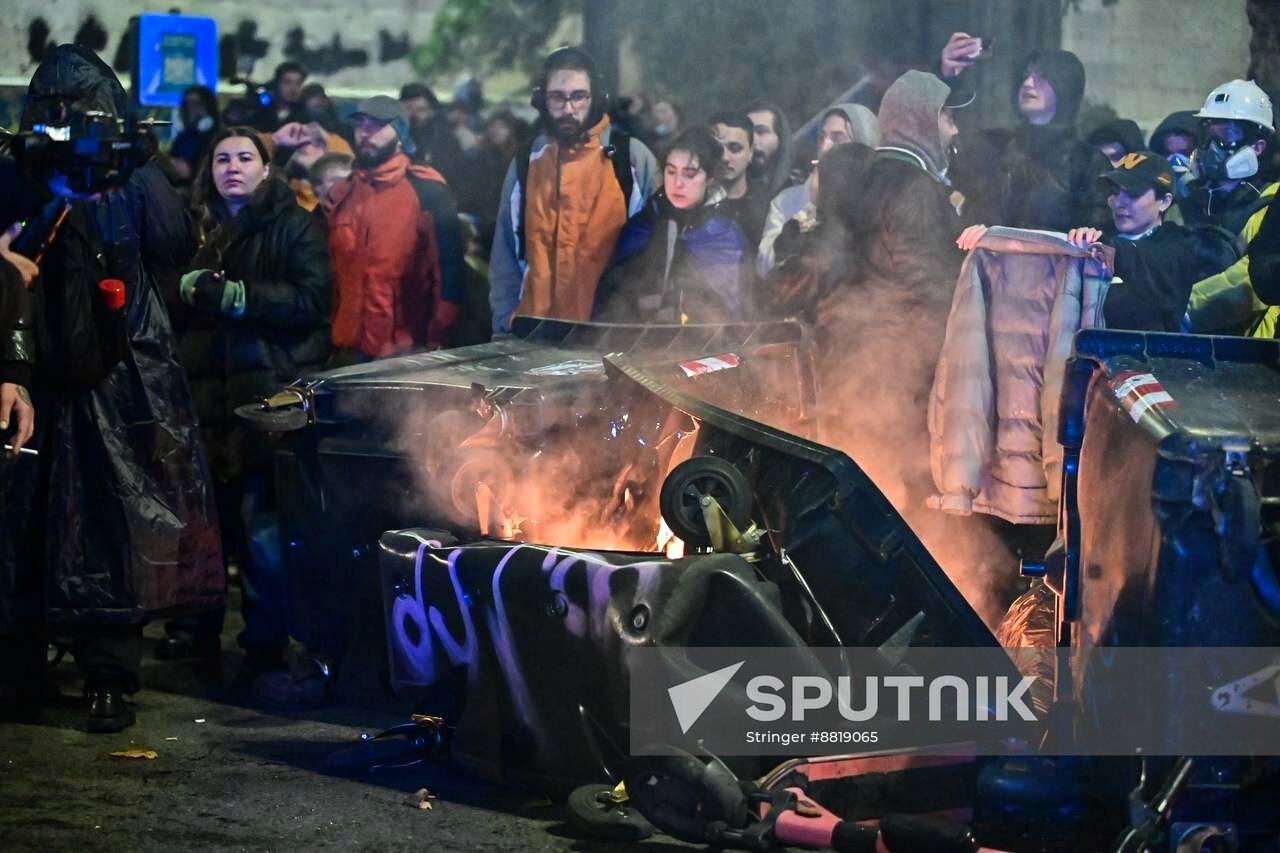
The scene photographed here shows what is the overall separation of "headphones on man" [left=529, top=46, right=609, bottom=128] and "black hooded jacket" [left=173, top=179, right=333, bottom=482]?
144cm

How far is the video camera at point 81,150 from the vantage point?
20.9 feet

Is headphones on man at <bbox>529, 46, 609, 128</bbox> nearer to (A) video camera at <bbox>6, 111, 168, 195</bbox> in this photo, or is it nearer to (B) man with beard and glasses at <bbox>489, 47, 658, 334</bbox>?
(B) man with beard and glasses at <bbox>489, 47, 658, 334</bbox>

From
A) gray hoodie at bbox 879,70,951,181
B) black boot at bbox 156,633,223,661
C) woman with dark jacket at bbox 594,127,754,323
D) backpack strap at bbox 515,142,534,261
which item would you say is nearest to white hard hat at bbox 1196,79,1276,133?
gray hoodie at bbox 879,70,951,181

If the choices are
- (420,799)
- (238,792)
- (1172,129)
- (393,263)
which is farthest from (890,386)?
(238,792)

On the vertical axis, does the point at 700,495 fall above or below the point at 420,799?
above

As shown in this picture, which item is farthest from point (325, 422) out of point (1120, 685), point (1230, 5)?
point (1230, 5)

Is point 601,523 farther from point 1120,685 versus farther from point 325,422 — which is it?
point 1120,685

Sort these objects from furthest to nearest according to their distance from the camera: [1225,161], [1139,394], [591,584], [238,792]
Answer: [1225,161]
[238,792]
[591,584]
[1139,394]

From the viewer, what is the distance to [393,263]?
8.74 meters

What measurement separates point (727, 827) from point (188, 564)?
2.63 meters

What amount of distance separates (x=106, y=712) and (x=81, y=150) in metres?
2.01

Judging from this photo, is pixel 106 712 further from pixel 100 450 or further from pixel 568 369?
pixel 568 369

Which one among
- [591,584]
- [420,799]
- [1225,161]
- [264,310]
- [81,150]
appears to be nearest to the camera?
[591,584]

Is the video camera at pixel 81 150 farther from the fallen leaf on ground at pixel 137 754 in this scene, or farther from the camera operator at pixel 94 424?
the fallen leaf on ground at pixel 137 754
